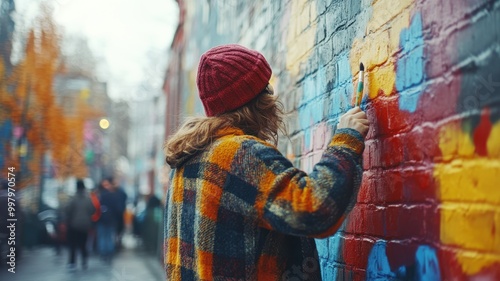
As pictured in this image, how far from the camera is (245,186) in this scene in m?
2.13

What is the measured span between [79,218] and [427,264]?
437 inches

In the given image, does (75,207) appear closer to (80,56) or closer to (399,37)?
(399,37)

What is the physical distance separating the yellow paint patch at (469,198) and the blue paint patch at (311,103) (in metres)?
1.37

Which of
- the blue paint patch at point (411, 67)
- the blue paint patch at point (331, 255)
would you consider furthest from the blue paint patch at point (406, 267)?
the blue paint patch at point (411, 67)

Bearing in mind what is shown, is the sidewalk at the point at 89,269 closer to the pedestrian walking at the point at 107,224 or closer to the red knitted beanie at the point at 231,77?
the pedestrian walking at the point at 107,224

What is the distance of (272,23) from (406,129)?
8.78 feet

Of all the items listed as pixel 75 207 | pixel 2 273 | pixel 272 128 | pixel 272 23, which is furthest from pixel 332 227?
pixel 75 207

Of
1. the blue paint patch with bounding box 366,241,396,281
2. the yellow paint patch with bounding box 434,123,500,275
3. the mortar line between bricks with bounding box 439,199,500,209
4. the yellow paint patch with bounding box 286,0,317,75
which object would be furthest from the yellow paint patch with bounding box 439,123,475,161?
the yellow paint patch with bounding box 286,0,317,75

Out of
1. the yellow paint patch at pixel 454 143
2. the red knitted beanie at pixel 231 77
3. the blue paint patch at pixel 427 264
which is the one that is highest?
the red knitted beanie at pixel 231 77

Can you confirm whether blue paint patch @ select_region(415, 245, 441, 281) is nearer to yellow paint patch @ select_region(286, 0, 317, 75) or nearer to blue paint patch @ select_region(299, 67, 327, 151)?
blue paint patch @ select_region(299, 67, 327, 151)

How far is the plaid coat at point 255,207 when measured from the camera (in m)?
2.01

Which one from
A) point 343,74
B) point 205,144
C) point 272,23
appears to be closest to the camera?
point 205,144

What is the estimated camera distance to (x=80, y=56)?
1160 inches

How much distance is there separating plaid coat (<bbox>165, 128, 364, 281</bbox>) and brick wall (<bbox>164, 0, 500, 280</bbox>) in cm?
22
